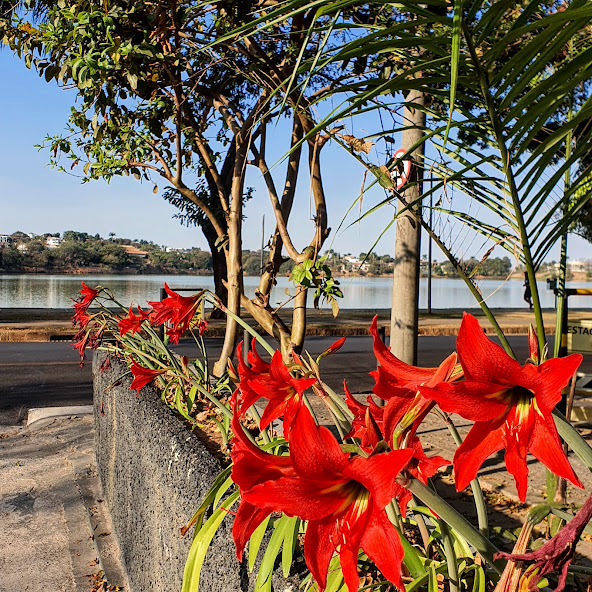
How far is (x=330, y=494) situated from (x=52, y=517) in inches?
140

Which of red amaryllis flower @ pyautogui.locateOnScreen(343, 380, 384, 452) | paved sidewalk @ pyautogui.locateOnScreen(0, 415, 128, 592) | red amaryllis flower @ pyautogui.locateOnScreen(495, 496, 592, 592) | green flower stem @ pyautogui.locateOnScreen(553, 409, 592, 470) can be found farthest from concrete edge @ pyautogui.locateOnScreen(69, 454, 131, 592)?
red amaryllis flower @ pyautogui.locateOnScreen(495, 496, 592, 592)

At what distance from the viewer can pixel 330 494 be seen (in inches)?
20.9

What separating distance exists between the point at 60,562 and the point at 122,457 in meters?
0.61

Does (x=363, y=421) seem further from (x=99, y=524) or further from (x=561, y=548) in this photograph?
(x=99, y=524)

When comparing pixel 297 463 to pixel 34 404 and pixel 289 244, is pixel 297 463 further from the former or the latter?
pixel 34 404

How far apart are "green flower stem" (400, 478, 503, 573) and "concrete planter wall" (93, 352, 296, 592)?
A: 64 cm

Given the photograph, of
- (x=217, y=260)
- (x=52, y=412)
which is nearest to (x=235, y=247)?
(x=52, y=412)

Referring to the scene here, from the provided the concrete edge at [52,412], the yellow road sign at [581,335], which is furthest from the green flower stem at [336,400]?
the concrete edge at [52,412]

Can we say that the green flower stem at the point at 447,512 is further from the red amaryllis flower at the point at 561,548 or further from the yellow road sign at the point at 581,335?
the yellow road sign at the point at 581,335

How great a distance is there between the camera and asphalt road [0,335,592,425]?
22.1 feet

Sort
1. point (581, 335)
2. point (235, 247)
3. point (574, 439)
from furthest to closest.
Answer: point (235, 247)
point (581, 335)
point (574, 439)

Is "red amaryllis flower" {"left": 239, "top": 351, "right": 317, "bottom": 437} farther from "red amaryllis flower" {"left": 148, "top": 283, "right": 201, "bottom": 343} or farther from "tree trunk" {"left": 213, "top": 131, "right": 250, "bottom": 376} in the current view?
"tree trunk" {"left": 213, "top": 131, "right": 250, "bottom": 376}

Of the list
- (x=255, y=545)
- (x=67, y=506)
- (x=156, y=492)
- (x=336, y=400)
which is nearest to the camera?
(x=336, y=400)

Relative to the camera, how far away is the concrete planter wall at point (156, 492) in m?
1.55
